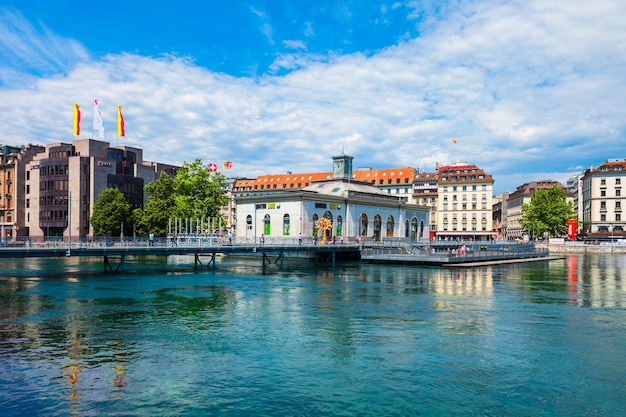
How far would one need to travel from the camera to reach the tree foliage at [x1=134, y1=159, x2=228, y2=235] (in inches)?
3698

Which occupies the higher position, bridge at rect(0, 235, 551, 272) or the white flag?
the white flag

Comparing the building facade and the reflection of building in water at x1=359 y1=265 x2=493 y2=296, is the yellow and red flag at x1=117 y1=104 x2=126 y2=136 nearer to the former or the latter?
the building facade

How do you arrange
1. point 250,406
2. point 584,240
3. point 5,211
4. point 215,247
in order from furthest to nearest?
point 584,240 → point 5,211 → point 215,247 → point 250,406

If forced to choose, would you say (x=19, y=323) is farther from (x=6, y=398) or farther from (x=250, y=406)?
(x=250, y=406)

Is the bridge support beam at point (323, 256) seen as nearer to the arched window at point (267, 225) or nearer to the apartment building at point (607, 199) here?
the arched window at point (267, 225)

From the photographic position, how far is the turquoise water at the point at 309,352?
18.0 meters

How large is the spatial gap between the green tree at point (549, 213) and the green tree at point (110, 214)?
3614 inches

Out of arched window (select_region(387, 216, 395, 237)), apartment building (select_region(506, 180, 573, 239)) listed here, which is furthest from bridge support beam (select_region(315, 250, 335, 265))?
apartment building (select_region(506, 180, 573, 239))

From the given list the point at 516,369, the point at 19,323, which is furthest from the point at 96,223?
the point at 516,369

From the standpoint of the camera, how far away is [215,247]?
64.1 m

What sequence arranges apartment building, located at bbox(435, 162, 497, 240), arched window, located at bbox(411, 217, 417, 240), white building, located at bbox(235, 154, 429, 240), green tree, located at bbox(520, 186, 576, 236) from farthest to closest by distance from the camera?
1. apartment building, located at bbox(435, 162, 497, 240)
2. green tree, located at bbox(520, 186, 576, 236)
3. arched window, located at bbox(411, 217, 417, 240)
4. white building, located at bbox(235, 154, 429, 240)

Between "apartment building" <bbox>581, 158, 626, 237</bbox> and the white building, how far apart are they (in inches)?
2196

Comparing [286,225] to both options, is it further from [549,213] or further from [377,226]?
[549,213]

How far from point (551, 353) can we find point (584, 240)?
123m
